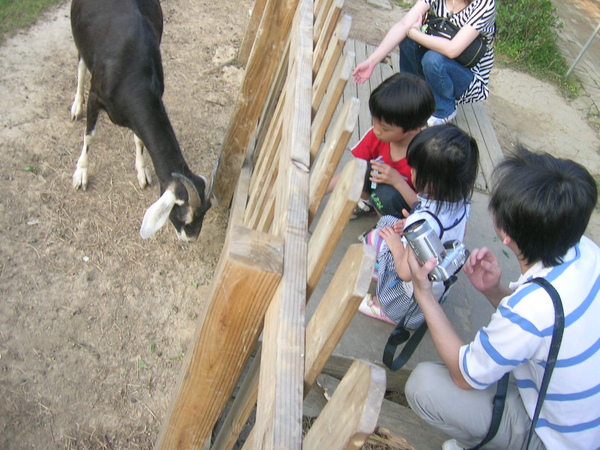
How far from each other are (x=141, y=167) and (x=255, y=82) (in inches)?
47.8

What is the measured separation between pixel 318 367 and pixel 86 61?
3.64 metres

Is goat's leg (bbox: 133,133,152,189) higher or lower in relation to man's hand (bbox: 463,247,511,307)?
lower

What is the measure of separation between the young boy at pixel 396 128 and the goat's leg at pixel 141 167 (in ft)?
6.29

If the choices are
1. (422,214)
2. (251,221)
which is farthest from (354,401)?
(251,221)

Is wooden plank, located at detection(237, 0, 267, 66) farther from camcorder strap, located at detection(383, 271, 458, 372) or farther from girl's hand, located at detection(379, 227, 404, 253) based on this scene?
camcorder strap, located at detection(383, 271, 458, 372)

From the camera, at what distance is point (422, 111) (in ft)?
8.39

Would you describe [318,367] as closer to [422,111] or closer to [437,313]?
[437,313]

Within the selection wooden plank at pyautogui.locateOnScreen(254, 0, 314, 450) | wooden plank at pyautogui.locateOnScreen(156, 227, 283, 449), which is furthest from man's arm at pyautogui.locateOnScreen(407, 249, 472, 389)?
wooden plank at pyautogui.locateOnScreen(156, 227, 283, 449)

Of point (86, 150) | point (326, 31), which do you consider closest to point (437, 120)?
point (326, 31)

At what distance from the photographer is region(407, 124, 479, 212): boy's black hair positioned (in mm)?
2160

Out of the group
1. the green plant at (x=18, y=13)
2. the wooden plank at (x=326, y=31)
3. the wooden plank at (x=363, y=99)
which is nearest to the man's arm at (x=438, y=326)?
the wooden plank at (x=326, y=31)

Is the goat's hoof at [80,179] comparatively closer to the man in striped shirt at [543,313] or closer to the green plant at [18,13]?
the green plant at [18,13]

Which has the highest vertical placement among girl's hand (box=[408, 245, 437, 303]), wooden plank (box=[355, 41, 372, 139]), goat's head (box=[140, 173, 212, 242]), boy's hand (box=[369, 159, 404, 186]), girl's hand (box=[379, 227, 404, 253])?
girl's hand (box=[408, 245, 437, 303])

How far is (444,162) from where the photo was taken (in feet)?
7.09
